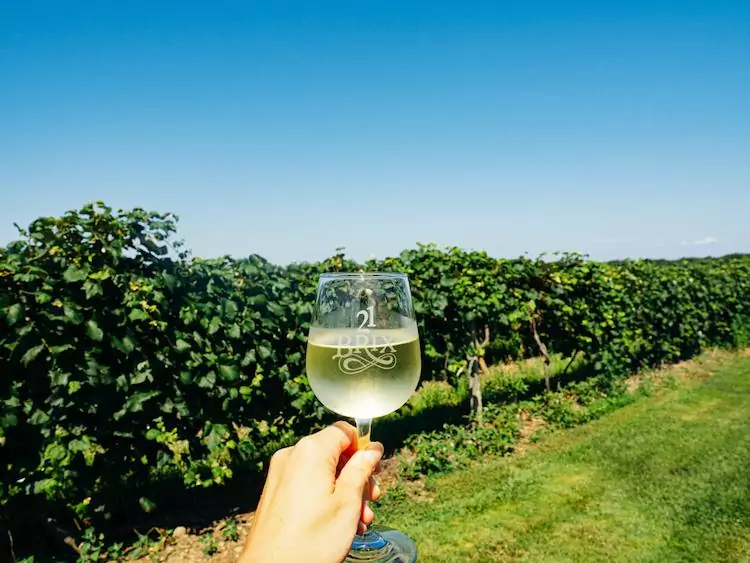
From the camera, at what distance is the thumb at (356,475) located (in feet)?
5.16

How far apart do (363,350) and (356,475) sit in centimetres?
42

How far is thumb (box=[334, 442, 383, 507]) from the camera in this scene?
5.16ft

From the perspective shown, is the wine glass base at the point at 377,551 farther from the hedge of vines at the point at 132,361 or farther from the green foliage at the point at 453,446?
the green foliage at the point at 453,446

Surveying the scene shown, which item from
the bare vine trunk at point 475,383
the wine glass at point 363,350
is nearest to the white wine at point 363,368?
the wine glass at point 363,350

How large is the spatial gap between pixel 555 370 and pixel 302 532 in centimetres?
968

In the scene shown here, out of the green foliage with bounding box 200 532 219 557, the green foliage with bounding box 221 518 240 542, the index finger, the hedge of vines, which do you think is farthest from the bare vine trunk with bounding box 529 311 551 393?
the index finger

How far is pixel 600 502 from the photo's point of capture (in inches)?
192

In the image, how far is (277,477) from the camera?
1.61m

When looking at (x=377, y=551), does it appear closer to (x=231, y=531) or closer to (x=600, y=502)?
(x=231, y=531)

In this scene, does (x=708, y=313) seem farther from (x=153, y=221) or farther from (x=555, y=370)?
(x=153, y=221)

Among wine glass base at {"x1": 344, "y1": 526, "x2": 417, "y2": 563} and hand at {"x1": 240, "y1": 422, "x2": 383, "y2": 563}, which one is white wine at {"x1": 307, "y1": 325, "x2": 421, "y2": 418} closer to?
hand at {"x1": 240, "y1": 422, "x2": 383, "y2": 563}

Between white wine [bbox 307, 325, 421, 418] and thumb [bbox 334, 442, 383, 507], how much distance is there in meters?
0.17

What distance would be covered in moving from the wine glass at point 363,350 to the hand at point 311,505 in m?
0.17

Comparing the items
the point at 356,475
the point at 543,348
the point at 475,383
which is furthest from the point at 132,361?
the point at 543,348
